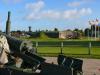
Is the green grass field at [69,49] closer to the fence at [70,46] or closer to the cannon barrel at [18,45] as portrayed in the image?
the fence at [70,46]

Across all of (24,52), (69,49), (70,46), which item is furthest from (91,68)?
(69,49)

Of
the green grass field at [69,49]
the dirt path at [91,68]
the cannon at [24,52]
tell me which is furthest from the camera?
the green grass field at [69,49]

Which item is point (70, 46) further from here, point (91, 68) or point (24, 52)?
point (24, 52)

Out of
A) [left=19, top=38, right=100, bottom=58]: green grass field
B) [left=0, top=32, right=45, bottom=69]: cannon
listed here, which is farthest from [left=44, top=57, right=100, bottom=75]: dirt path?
[left=19, top=38, right=100, bottom=58]: green grass field

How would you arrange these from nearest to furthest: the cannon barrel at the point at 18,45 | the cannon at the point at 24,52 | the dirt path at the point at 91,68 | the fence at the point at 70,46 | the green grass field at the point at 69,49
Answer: the cannon at the point at 24,52 < the cannon barrel at the point at 18,45 < the dirt path at the point at 91,68 < the green grass field at the point at 69,49 < the fence at the point at 70,46

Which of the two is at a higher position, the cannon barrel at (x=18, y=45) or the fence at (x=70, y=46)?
the cannon barrel at (x=18, y=45)

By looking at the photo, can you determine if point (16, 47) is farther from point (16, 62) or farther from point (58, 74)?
point (58, 74)

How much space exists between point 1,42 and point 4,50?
0.30m

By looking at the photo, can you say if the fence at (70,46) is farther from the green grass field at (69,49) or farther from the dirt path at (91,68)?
the dirt path at (91,68)

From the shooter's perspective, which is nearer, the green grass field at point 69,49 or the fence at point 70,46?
the green grass field at point 69,49

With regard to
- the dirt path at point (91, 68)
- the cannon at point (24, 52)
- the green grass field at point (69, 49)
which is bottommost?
the dirt path at point (91, 68)

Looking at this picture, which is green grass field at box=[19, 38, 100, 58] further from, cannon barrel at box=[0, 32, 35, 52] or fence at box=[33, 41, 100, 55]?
cannon barrel at box=[0, 32, 35, 52]

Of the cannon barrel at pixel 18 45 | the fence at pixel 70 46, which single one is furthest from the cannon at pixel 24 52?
the fence at pixel 70 46

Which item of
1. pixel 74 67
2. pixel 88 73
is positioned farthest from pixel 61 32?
pixel 74 67
